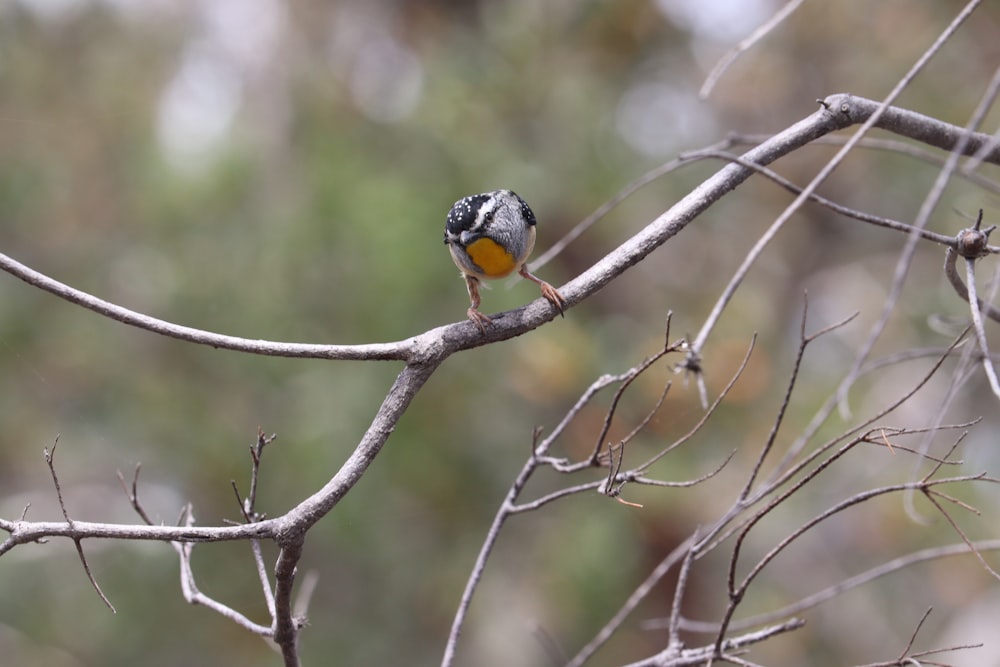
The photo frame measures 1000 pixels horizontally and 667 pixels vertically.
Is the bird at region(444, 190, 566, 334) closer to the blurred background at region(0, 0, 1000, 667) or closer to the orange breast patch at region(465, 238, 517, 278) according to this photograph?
the orange breast patch at region(465, 238, 517, 278)

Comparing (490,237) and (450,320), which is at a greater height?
(450,320)

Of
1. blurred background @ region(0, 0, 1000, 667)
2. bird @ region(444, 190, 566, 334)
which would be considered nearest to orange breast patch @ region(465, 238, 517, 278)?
bird @ region(444, 190, 566, 334)

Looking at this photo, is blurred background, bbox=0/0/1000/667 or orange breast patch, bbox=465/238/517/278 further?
blurred background, bbox=0/0/1000/667

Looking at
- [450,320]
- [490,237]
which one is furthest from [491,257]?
[450,320]

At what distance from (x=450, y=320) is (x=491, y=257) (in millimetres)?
2398

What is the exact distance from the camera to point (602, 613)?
4.50 metres

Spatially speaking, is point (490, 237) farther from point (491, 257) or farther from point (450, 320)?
point (450, 320)

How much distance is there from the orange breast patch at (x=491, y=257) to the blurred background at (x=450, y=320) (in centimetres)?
155

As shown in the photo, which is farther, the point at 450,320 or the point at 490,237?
the point at 450,320

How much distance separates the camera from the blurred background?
4.59m

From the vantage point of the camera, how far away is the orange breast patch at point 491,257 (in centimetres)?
229

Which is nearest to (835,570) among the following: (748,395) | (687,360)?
(748,395)

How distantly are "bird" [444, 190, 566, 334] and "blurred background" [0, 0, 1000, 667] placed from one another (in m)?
1.52

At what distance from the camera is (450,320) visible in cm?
468
